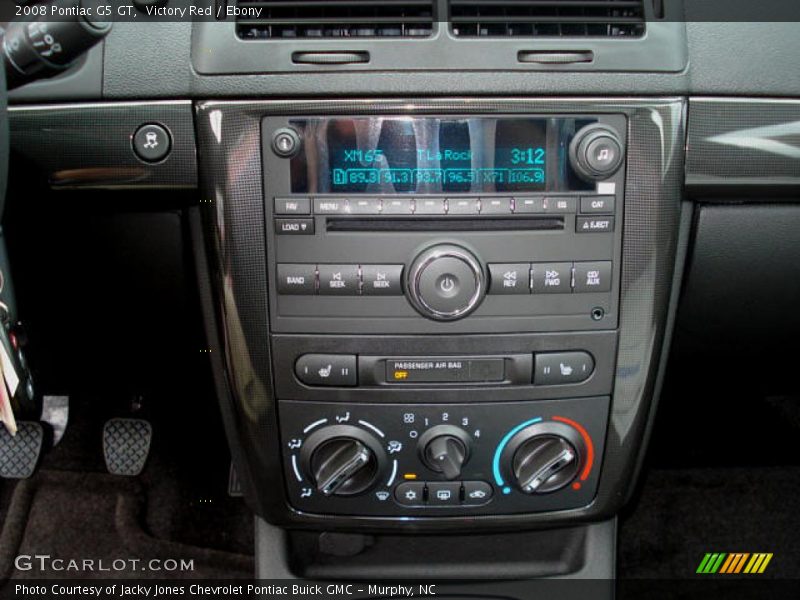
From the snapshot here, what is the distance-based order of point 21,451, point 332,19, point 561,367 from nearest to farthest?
point 332,19
point 561,367
point 21,451

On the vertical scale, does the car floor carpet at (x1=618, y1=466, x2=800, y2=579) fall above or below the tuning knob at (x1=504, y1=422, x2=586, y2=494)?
below

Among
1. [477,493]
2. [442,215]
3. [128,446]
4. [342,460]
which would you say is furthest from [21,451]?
[442,215]

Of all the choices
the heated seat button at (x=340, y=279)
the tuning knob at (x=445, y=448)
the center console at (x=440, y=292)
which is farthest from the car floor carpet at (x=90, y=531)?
the heated seat button at (x=340, y=279)

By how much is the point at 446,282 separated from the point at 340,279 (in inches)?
4.8

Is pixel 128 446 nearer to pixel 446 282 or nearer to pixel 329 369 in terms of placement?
pixel 329 369

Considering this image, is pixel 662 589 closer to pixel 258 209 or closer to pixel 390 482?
pixel 390 482

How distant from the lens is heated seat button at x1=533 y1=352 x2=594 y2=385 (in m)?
1.07

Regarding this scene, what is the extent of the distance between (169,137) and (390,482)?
50 centimetres

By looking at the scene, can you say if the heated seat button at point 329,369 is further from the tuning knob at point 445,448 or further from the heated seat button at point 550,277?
the heated seat button at point 550,277

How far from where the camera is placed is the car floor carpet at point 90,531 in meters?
1.81

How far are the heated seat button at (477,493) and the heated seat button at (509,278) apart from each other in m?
Result: 0.26

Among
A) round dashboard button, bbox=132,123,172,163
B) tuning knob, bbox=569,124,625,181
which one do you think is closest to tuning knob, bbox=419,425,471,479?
tuning knob, bbox=569,124,625,181

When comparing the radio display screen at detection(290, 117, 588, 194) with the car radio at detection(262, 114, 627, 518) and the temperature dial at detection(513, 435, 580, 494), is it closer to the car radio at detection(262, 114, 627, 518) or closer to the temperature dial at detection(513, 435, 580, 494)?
the car radio at detection(262, 114, 627, 518)

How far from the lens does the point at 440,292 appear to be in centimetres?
102
